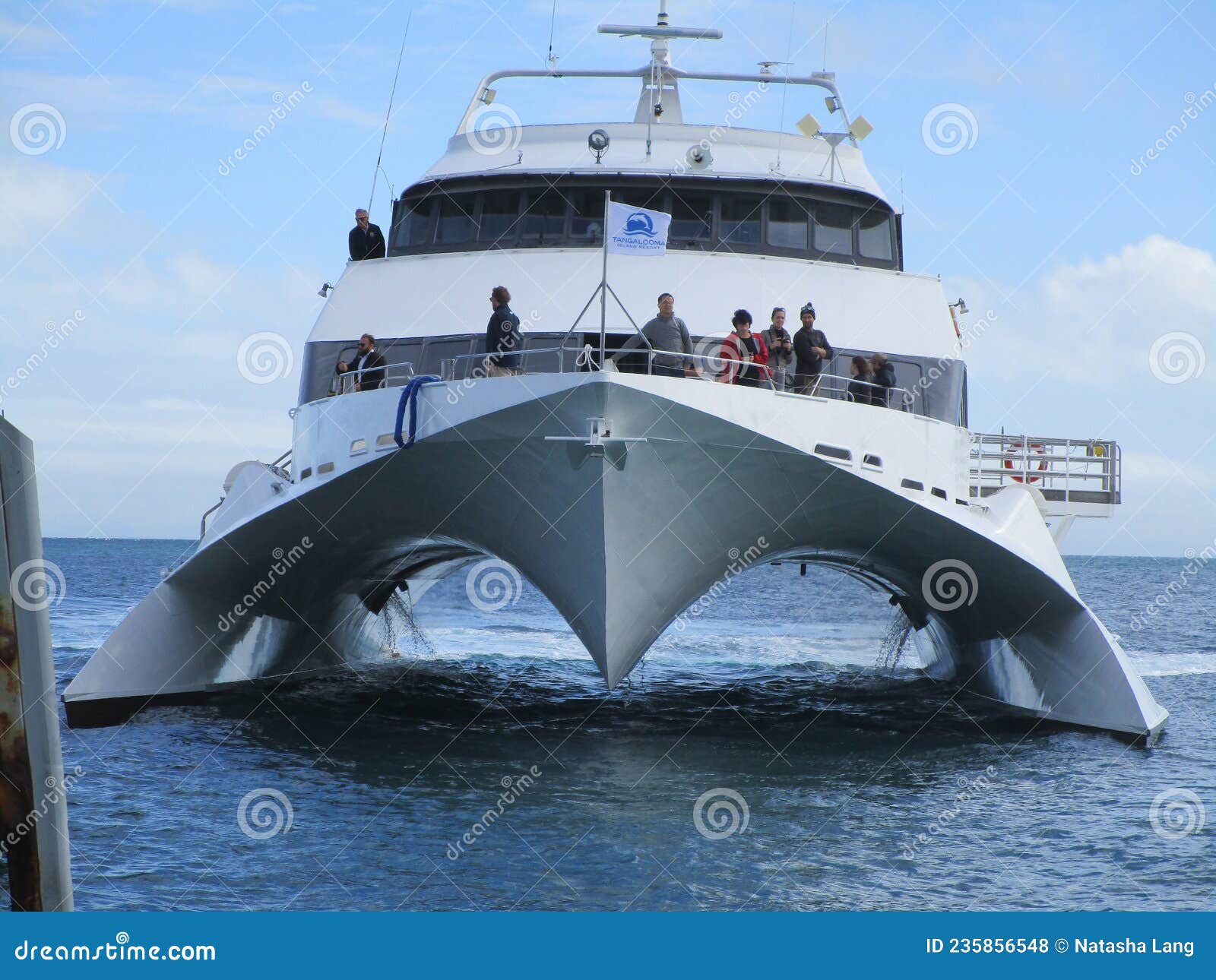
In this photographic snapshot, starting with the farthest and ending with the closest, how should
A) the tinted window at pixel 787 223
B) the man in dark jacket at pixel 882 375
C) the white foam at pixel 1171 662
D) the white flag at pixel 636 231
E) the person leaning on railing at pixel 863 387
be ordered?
1. the white foam at pixel 1171 662
2. the tinted window at pixel 787 223
3. the man in dark jacket at pixel 882 375
4. the person leaning on railing at pixel 863 387
5. the white flag at pixel 636 231

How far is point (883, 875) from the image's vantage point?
991cm

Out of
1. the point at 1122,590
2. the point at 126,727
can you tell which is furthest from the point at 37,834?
the point at 1122,590

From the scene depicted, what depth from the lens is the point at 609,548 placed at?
41.4 ft

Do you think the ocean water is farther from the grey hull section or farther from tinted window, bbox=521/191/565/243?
tinted window, bbox=521/191/565/243

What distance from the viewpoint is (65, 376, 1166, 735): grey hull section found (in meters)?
12.3

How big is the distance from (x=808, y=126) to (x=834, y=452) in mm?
5549

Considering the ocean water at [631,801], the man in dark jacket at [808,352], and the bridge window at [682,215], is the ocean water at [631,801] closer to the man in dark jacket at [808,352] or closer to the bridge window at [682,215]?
the man in dark jacket at [808,352]

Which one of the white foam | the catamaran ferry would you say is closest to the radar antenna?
the catamaran ferry

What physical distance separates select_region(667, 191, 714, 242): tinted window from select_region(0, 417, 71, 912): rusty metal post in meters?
9.70

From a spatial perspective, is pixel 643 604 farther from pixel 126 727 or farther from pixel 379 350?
pixel 126 727

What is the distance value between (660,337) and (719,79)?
913 centimetres

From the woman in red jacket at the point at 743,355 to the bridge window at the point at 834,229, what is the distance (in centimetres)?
349

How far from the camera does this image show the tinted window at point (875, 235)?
55.1 feet

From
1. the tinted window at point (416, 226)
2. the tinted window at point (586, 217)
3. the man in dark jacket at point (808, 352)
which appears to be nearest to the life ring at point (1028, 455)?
the man in dark jacket at point (808, 352)
